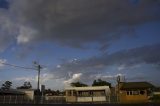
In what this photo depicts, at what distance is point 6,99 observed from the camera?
6378cm

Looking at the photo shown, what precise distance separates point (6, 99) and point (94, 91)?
3117 centimetres

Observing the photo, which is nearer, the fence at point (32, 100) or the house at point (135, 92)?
the fence at point (32, 100)

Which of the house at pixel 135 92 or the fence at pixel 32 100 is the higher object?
the house at pixel 135 92

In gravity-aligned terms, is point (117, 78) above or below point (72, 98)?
above

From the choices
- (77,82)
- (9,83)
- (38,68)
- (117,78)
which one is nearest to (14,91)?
(38,68)

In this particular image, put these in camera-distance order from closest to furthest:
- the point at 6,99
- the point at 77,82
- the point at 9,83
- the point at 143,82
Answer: the point at 6,99 < the point at 143,82 < the point at 77,82 < the point at 9,83

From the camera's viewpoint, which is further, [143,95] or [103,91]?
[103,91]

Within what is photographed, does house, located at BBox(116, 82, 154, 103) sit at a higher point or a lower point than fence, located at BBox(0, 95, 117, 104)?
higher

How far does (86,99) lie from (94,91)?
43.5ft

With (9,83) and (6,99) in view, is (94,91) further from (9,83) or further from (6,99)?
(9,83)

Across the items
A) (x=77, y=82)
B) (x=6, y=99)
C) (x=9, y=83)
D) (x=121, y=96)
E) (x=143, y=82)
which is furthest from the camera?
(x=9, y=83)

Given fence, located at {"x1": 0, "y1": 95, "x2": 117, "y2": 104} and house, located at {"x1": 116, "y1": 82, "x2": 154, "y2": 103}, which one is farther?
house, located at {"x1": 116, "y1": 82, "x2": 154, "y2": 103}

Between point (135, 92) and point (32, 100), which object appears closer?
point (32, 100)

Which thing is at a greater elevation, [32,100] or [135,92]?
[135,92]
